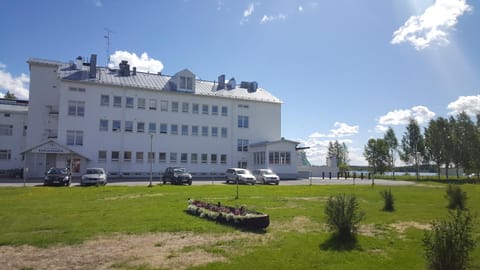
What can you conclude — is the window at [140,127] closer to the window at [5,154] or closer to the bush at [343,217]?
the window at [5,154]


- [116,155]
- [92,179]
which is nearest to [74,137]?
[116,155]

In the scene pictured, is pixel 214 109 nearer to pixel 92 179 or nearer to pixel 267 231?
pixel 92 179

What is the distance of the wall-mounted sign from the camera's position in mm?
39594

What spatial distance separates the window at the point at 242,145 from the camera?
53.3 metres

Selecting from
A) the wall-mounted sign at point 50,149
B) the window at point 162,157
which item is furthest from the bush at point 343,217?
the window at point 162,157

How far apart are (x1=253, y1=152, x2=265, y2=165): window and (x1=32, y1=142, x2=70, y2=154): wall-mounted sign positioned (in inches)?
948

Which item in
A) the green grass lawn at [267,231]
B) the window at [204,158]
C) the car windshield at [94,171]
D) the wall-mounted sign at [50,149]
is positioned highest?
the wall-mounted sign at [50,149]

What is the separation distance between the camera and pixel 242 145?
176 ft

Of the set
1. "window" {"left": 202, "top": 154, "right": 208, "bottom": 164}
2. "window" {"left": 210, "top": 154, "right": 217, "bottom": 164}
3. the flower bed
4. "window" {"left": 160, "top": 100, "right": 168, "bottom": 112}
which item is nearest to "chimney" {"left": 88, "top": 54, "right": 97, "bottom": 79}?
"window" {"left": 160, "top": 100, "right": 168, "bottom": 112}

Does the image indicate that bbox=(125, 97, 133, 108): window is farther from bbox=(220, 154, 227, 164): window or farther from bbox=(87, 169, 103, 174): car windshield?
bbox=(87, 169, 103, 174): car windshield

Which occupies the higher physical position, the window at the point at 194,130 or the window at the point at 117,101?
the window at the point at 117,101

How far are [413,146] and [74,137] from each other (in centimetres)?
6066

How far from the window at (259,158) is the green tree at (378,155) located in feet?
114

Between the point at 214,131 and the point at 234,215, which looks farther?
the point at 214,131
